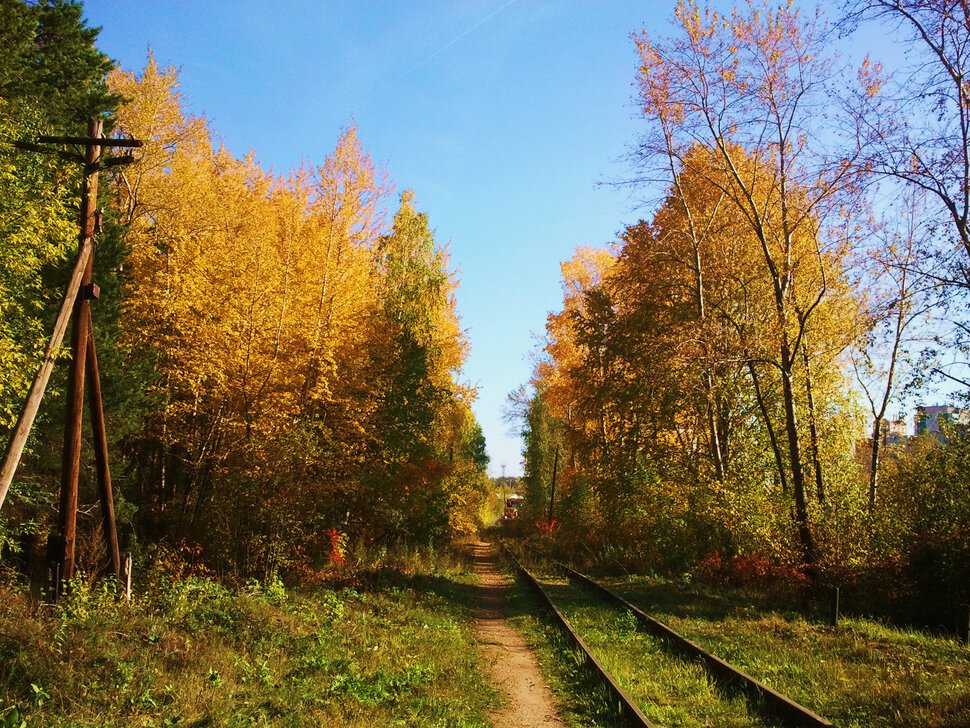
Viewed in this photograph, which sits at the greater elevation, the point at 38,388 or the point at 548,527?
the point at 38,388

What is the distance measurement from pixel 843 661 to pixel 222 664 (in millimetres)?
8561

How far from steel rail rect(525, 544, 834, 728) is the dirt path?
2.31 metres

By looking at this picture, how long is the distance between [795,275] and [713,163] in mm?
4211

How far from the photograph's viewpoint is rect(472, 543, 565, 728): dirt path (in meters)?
8.15

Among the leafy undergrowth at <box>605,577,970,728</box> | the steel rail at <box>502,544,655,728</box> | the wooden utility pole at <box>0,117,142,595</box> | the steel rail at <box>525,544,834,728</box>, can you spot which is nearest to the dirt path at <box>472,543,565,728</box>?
the steel rail at <box>502,544,655,728</box>

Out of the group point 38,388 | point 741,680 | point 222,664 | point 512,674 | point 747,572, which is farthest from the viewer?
point 747,572

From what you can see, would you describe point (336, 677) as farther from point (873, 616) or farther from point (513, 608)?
point (873, 616)

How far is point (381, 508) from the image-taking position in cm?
2225

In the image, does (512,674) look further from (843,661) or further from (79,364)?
(79,364)

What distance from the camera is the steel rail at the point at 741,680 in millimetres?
6809

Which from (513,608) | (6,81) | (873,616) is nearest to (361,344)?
(513,608)

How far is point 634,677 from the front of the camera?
361 inches

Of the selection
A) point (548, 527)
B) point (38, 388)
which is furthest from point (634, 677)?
point (548, 527)

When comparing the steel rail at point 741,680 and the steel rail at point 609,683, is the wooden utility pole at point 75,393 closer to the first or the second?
the steel rail at point 609,683
